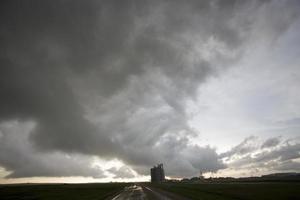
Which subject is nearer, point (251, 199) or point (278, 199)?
point (278, 199)

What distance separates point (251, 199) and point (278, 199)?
3976 mm

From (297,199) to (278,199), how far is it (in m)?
2.65

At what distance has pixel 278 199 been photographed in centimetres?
4009

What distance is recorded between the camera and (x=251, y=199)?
140 ft

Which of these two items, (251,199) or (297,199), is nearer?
(297,199)

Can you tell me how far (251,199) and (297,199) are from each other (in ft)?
21.7

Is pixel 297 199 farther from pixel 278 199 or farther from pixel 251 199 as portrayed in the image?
pixel 251 199

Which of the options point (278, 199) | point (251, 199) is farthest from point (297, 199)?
point (251, 199)

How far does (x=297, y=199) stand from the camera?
38156 millimetres
